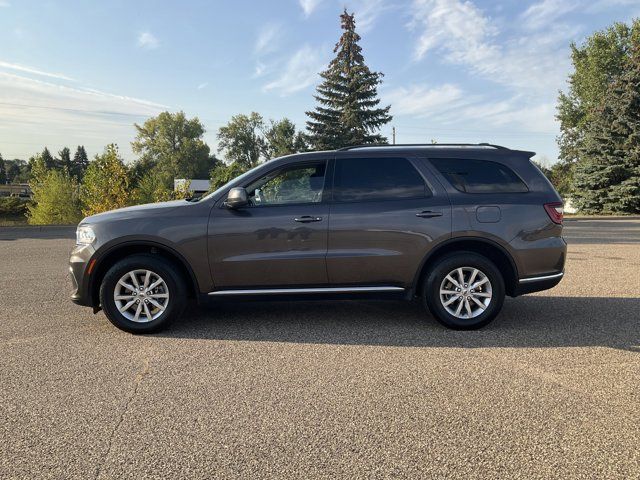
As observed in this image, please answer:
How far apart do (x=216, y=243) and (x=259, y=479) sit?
2807mm

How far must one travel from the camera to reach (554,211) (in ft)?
16.6

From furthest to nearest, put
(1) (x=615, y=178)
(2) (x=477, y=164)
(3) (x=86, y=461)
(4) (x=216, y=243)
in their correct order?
(1) (x=615, y=178) < (2) (x=477, y=164) < (4) (x=216, y=243) < (3) (x=86, y=461)

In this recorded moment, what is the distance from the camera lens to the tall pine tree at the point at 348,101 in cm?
3781

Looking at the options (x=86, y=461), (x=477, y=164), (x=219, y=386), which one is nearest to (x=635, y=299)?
(x=477, y=164)

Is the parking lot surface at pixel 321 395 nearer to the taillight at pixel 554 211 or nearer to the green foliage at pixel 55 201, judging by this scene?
the taillight at pixel 554 211

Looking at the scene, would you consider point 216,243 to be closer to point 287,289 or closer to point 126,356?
point 287,289

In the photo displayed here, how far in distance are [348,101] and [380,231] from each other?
1380 inches

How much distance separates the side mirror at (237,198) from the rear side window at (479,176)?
2.00m

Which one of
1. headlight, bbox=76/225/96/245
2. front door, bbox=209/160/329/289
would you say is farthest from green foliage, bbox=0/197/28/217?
front door, bbox=209/160/329/289

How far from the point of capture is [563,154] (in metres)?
51.4

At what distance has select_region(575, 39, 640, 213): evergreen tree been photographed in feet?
97.8

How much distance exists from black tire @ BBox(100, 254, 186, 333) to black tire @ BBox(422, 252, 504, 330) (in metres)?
2.49

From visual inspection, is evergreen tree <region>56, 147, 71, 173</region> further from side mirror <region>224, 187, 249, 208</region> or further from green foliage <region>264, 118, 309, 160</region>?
side mirror <region>224, 187, 249, 208</region>

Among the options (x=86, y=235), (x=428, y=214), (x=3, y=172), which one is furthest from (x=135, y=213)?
(x=3, y=172)
